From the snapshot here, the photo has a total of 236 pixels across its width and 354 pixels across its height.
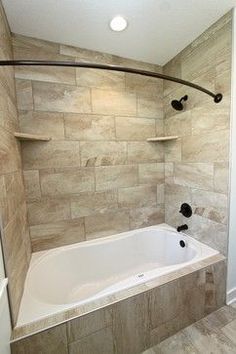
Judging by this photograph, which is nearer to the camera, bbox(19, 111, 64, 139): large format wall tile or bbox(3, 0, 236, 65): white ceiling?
bbox(3, 0, 236, 65): white ceiling

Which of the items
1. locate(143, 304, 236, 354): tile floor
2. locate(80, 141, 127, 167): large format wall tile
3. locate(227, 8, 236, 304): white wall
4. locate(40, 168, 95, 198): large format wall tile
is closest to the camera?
locate(143, 304, 236, 354): tile floor

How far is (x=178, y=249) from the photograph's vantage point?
1946mm

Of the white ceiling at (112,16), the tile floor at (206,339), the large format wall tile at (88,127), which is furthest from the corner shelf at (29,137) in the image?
the tile floor at (206,339)

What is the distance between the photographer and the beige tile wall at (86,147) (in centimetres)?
167

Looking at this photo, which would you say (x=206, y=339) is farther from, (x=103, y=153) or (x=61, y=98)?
(x=61, y=98)

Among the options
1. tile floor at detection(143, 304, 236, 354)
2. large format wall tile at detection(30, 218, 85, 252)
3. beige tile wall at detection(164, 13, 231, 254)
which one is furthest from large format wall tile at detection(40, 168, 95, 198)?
tile floor at detection(143, 304, 236, 354)

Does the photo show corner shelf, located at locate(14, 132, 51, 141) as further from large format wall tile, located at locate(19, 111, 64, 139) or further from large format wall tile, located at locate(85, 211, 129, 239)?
large format wall tile, located at locate(85, 211, 129, 239)

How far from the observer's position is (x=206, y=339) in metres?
1.32

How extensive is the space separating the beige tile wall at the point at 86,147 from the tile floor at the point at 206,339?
1039 millimetres

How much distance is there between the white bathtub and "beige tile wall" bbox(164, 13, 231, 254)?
0.84 ft

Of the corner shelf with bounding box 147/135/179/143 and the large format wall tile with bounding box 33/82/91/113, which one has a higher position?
the large format wall tile with bounding box 33/82/91/113

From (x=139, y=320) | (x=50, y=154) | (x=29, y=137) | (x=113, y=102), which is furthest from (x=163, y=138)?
(x=139, y=320)

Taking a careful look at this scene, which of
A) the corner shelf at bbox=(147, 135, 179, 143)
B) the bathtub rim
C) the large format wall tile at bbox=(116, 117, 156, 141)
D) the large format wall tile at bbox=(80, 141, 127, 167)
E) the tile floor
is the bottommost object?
the tile floor

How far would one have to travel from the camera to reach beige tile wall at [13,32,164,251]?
167cm
